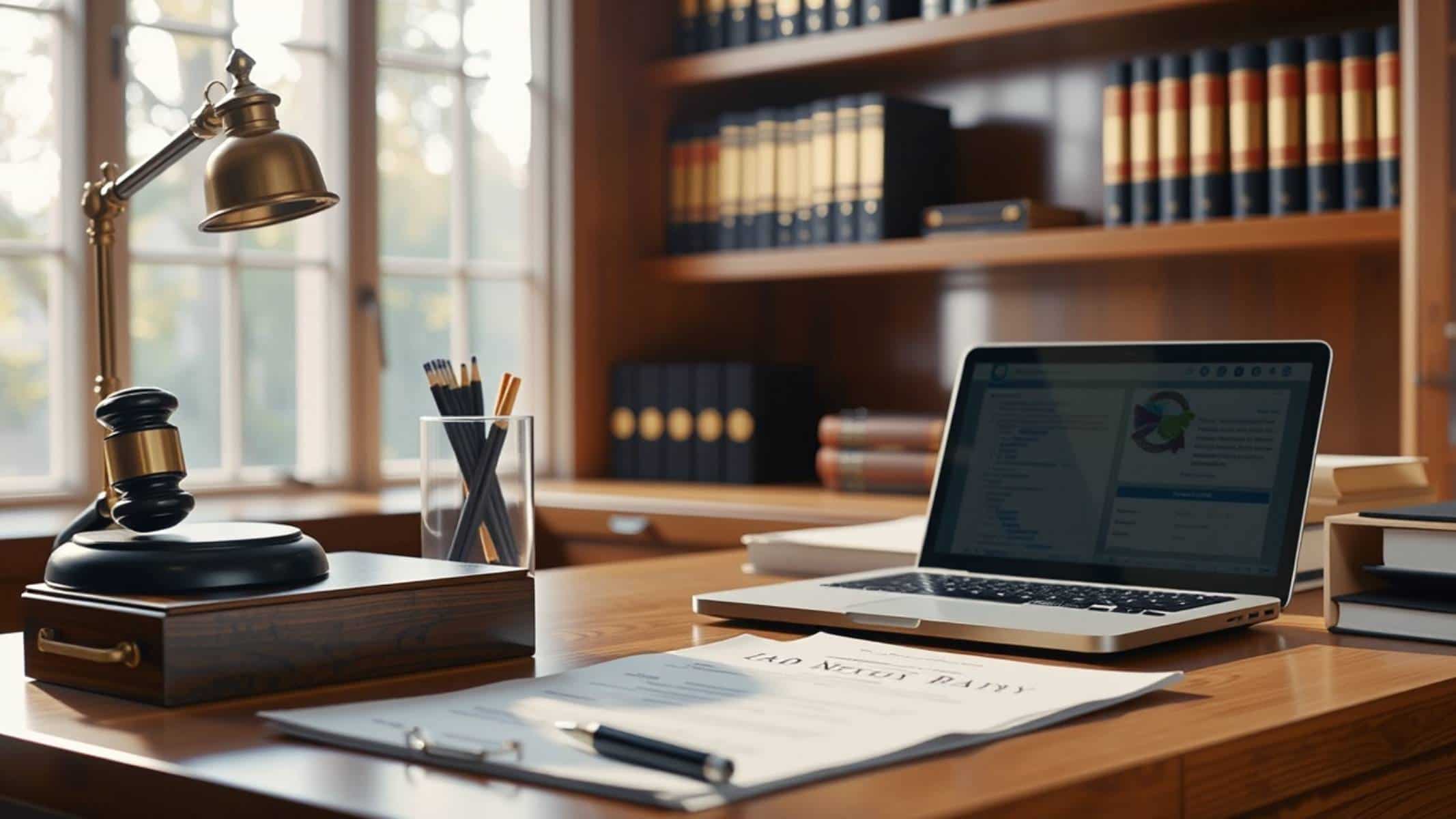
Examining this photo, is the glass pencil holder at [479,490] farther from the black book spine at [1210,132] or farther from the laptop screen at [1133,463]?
the black book spine at [1210,132]

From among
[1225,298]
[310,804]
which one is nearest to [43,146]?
[1225,298]

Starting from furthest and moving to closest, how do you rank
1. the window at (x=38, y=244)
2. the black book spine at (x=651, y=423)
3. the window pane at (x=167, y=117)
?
the black book spine at (x=651, y=423) → the window pane at (x=167, y=117) → the window at (x=38, y=244)

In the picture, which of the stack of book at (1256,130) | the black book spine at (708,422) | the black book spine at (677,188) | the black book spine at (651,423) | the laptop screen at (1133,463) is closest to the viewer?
the laptop screen at (1133,463)

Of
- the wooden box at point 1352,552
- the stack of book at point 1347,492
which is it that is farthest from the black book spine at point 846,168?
the wooden box at point 1352,552

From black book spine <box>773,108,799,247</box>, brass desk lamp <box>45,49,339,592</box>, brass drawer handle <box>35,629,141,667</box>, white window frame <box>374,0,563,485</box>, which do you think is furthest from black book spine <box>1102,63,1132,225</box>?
brass drawer handle <box>35,629,141,667</box>

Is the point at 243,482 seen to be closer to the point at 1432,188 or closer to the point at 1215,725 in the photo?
the point at 1432,188

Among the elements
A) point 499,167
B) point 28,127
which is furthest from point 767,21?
point 28,127

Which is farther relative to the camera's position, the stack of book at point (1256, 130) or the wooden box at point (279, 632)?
the stack of book at point (1256, 130)

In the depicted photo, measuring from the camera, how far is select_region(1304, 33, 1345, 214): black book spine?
8.85 feet

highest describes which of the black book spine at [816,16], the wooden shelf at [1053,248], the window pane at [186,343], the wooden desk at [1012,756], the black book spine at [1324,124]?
the black book spine at [816,16]

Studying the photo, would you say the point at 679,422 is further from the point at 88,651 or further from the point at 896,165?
the point at 88,651

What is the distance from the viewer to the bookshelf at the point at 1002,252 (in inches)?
100

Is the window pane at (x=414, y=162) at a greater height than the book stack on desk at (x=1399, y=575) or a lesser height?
greater

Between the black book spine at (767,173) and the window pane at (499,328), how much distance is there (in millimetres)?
609
